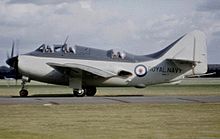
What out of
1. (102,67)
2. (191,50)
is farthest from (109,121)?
(191,50)

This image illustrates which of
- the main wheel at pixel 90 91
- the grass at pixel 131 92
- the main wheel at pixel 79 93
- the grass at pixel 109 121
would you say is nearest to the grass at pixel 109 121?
the grass at pixel 109 121

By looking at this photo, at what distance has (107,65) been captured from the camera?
1294 inches

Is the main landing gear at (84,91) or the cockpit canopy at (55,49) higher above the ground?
the cockpit canopy at (55,49)

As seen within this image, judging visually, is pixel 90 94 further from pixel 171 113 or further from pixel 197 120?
pixel 197 120

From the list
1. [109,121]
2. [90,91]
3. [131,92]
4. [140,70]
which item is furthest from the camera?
[131,92]

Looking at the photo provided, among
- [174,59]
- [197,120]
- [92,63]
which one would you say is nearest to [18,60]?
[92,63]

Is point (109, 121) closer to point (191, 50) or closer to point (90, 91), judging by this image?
point (90, 91)

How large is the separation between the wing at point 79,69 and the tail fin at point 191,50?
407cm

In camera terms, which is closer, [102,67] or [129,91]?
[102,67]

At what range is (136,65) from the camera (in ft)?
109

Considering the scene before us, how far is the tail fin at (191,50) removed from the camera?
3425 centimetres

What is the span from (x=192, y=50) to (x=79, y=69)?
26.2ft

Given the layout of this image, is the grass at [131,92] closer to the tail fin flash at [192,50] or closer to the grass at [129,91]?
the grass at [129,91]

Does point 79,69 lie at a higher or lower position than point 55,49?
lower
